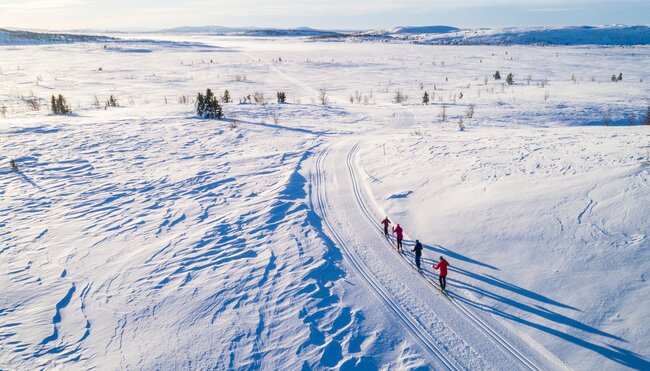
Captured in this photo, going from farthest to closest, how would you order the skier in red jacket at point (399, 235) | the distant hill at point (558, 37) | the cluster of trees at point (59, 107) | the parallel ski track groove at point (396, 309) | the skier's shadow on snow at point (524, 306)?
the distant hill at point (558, 37)
the cluster of trees at point (59, 107)
the skier in red jacket at point (399, 235)
the parallel ski track groove at point (396, 309)
the skier's shadow on snow at point (524, 306)

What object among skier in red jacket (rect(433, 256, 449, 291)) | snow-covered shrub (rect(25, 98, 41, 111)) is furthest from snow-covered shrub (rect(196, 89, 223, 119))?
skier in red jacket (rect(433, 256, 449, 291))

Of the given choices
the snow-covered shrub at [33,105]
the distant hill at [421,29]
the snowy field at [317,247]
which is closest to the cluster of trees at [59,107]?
the snow-covered shrub at [33,105]

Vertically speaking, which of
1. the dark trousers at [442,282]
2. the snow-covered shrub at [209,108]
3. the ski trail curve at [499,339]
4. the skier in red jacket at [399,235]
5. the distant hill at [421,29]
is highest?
the distant hill at [421,29]

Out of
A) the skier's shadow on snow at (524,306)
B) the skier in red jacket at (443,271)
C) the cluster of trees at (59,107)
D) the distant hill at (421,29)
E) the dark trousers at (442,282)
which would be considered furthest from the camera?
the distant hill at (421,29)

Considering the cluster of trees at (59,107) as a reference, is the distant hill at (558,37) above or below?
above

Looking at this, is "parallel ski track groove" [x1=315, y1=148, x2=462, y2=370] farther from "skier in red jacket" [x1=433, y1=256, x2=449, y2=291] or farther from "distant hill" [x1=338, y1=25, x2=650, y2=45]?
"distant hill" [x1=338, y1=25, x2=650, y2=45]

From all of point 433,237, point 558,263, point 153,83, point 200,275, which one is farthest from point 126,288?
point 153,83

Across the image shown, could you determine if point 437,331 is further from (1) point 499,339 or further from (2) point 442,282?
(2) point 442,282

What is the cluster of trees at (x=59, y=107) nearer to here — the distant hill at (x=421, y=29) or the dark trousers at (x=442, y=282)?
the dark trousers at (x=442, y=282)
